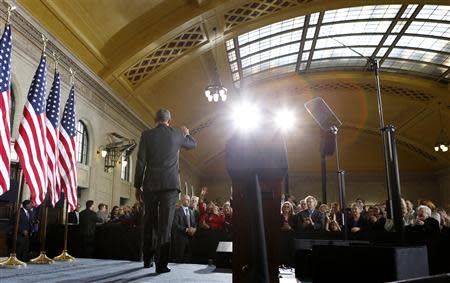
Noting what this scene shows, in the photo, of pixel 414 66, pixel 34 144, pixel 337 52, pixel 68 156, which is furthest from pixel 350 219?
pixel 414 66

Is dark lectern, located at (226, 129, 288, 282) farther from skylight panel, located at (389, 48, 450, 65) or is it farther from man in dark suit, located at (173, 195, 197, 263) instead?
skylight panel, located at (389, 48, 450, 65)

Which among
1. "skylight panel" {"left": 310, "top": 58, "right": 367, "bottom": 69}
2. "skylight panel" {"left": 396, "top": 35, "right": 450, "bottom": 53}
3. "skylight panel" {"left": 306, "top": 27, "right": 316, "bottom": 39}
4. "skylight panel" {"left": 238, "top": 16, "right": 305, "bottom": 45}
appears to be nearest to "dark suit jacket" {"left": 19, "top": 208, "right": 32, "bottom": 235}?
"skylight panel" {"left": 238, "top": 16, "right": 305, "bottom": 45}

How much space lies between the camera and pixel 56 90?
6328 mm

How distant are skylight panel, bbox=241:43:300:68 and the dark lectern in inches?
680

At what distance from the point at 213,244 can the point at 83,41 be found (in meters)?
6.98

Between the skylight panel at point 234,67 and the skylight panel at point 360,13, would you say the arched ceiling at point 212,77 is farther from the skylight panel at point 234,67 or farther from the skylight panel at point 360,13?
the skylight panel at point 360,13

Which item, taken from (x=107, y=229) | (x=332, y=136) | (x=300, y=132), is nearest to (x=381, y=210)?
(x=332, y=136)

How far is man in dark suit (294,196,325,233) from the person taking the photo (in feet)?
27.8

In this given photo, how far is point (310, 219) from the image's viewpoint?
859 centimetres

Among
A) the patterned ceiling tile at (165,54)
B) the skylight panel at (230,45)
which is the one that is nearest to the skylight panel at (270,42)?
the skylight panel at (230,45)

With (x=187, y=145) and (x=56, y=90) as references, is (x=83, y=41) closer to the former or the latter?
(x=56, y=90)

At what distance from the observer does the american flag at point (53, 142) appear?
5.84m

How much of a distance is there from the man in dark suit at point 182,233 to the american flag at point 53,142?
3.04 meters

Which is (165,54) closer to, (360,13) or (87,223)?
(87,223)
